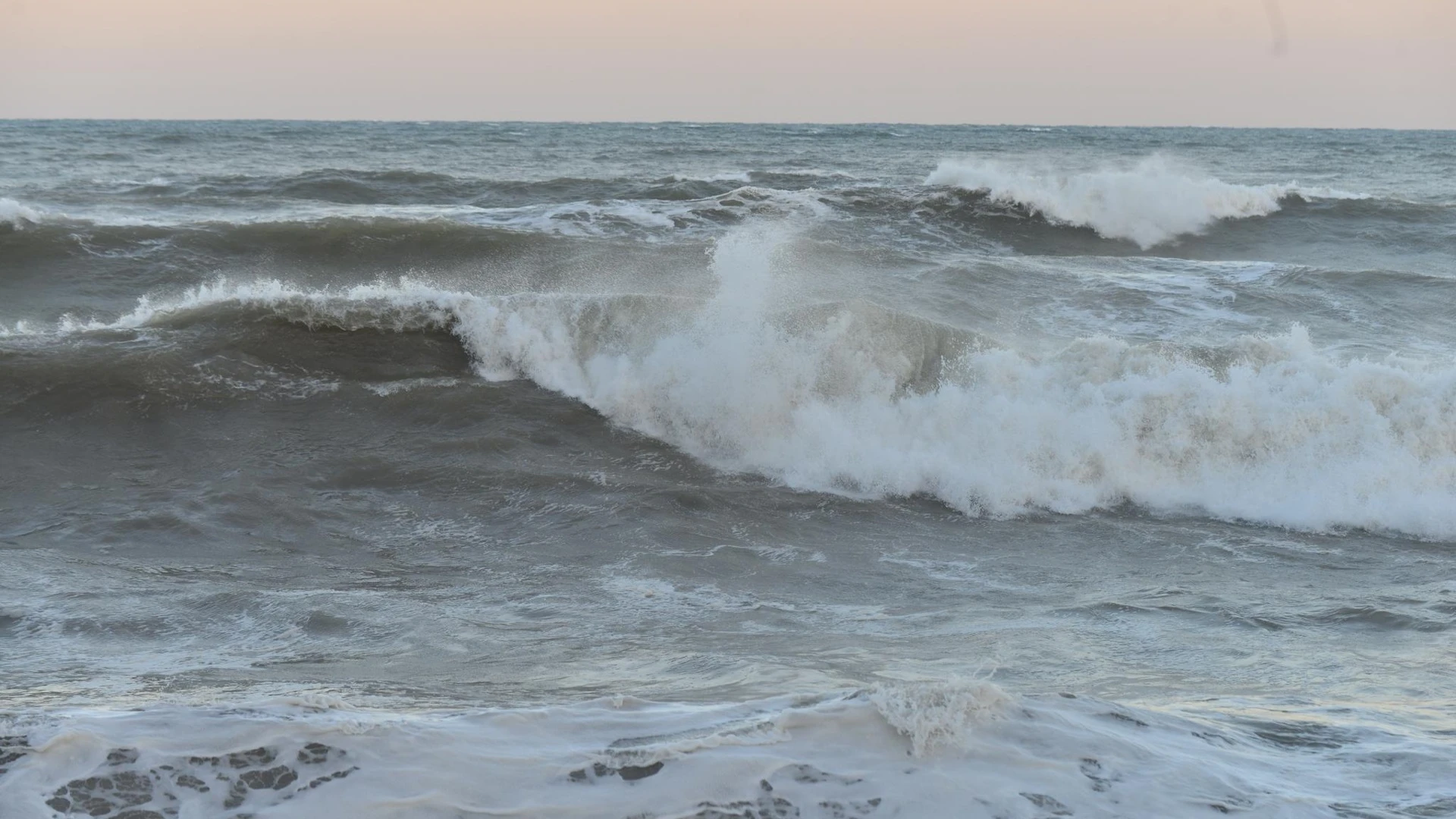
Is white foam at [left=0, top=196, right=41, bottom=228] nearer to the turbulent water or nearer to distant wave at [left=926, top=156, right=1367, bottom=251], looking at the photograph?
the turbulent water

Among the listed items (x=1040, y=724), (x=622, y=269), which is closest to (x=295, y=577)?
(x=1040, y=724)

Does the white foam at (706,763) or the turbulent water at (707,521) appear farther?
the turbulent water at (707,521)

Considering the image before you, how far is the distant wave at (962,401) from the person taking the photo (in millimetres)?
7746

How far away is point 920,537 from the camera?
680 cm

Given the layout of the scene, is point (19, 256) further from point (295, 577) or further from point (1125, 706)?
point (1125, 706)

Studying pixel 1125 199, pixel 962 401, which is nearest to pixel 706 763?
pixel 962 401

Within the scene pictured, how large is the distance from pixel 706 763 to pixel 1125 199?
16.3m

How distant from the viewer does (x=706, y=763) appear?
3.16m

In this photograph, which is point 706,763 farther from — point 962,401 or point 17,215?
point 17,215

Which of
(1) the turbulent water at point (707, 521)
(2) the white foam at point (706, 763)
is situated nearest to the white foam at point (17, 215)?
(1) the turbulent water at point (707, 521)

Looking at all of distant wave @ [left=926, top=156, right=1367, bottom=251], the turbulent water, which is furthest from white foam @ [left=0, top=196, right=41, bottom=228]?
distant wave @ [left=926, top=156, right=1367, bottom=251]

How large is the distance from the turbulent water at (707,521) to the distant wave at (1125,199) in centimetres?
151

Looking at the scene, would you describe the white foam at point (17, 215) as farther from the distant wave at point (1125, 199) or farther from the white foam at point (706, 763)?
the distant wave at point (1125, 199)

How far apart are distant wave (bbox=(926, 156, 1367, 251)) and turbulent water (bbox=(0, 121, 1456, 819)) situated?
1515mm
